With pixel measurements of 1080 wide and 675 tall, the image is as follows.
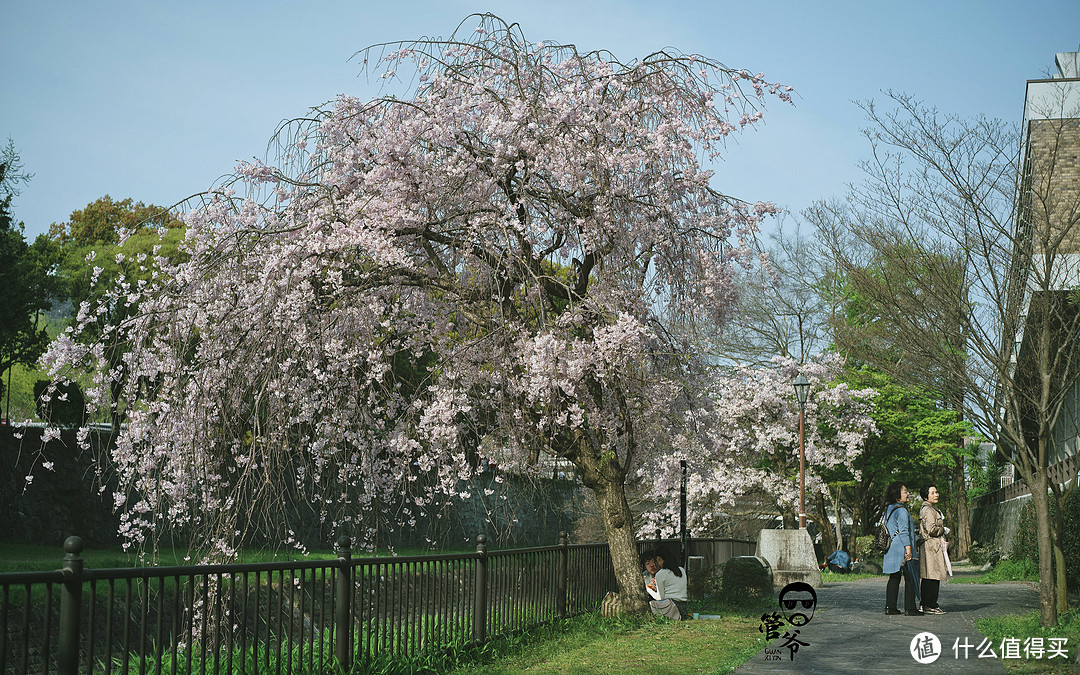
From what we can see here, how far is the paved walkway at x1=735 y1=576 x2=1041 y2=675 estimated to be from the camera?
8680mm

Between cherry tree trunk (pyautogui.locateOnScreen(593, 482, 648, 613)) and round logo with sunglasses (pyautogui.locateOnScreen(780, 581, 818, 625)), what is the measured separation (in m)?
2.06

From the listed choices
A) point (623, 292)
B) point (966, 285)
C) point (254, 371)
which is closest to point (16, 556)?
point (254, 371)

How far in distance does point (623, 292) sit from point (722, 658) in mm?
4017

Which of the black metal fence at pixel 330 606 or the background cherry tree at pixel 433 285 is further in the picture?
the background cherry tree at pixel 433 285

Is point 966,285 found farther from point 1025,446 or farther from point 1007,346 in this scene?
point 1025,446

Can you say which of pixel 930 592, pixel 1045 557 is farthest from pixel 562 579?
pixel 1045 557

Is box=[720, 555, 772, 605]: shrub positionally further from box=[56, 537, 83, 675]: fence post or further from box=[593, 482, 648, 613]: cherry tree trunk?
box=[56, 537, 83, 675]: fence post

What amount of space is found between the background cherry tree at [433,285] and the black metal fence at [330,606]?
0.99 m

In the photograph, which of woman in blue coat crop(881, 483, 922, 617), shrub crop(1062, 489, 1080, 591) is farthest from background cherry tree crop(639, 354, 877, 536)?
woman in blue coat crop(881, 483, 922, 617)

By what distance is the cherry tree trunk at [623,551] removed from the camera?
500 inches

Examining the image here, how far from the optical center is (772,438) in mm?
29188

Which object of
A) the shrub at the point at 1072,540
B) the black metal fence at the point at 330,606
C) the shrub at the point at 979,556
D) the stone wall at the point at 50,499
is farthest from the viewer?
the shrub at the point at 979,556

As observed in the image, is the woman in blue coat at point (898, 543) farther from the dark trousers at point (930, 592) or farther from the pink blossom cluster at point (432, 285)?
the pink blossom cluster at point (432, 285)

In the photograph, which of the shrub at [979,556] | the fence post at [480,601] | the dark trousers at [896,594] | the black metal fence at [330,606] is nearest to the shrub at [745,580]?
the dark trousers at [896,594]
